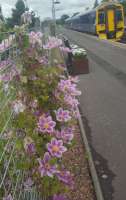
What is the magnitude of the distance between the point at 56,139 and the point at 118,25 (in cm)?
3053

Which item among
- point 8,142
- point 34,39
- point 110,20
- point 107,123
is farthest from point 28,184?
point 110,20

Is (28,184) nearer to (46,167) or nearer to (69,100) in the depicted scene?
(46,167)

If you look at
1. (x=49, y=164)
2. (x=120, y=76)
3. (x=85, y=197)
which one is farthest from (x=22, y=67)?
(x=120, y=76)

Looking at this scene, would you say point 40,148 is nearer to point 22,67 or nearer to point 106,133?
point 22,67

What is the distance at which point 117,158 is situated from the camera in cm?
610

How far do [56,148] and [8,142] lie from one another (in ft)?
1.82

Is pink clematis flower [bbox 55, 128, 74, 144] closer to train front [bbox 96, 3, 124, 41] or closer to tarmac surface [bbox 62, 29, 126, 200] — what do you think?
tarmac surface [bbox 62, 29, 126, 200]

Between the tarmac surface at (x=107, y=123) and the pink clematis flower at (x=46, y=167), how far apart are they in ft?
6.43

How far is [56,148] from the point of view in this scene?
3330 mm

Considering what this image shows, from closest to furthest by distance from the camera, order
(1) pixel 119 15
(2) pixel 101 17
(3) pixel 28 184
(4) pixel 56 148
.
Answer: (3) pixel 28 184
(4) pixel 56 148
(2) pixel 101 17
(1) pixel 119 15

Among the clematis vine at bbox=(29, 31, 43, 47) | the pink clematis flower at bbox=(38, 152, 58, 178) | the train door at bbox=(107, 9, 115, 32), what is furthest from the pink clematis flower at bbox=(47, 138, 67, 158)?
the train door at bbox=(107, 9, 115, 32)

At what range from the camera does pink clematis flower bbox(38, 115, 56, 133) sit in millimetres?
3377

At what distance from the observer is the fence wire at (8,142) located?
8.71ft

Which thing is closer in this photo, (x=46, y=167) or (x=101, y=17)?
(x=46, y=167)
